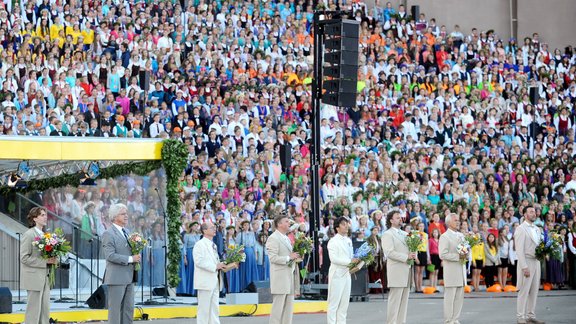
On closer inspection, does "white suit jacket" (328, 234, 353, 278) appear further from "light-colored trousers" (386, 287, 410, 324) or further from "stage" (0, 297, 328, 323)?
"stage" (0, 297, 328, 323)

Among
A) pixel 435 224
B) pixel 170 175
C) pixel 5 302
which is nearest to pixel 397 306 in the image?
pixel 170 175

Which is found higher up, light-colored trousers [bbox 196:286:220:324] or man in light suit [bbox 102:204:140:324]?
man in light suit [bbox 102:204:140:324]

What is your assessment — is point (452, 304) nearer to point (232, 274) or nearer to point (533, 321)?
point (533, 321)

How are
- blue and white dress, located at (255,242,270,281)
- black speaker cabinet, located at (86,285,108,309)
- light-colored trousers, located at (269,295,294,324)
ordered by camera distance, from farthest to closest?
blue and white dress, located at (255,242,270,281), black speaker cabinet, located at (86,285,108,309), light-colored trousers, located at (269,295,294,324)

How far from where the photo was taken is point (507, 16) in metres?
49.2

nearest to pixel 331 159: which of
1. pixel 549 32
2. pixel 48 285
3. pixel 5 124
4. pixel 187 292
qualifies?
pixel 187 292

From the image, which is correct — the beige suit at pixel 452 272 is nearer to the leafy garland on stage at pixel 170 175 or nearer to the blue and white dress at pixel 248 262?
the leafy garland on stage at pixel 170 175

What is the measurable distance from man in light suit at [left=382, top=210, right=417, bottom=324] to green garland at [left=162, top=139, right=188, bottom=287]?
19.5ft

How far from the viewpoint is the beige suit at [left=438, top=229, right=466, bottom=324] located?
20000 mm

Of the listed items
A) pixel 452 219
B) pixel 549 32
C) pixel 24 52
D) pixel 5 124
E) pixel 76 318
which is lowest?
pixel 76 318

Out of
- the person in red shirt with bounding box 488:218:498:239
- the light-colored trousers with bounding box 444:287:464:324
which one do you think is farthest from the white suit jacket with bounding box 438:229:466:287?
the person in red shirt with bounding box 488:218:498:239

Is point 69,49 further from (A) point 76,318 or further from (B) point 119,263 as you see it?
(B) point 119,263

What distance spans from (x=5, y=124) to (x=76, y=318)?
6.47 metres

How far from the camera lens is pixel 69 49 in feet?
102
